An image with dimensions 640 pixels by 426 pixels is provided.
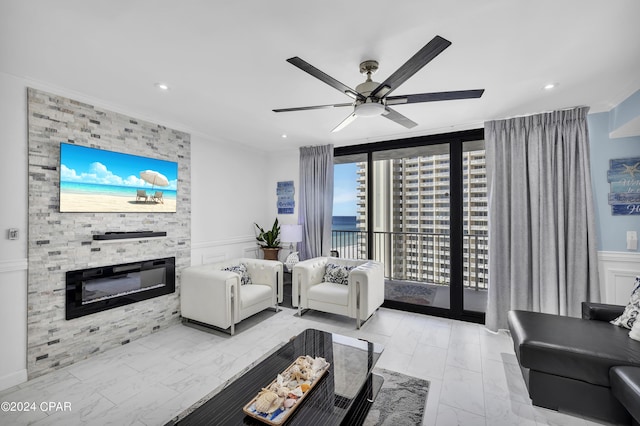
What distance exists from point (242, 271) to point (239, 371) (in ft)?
5.18

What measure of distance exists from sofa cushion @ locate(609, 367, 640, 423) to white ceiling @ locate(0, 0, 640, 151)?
6.90 ft

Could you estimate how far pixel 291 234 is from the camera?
4.49 metres

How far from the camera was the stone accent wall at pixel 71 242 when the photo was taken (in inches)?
96.3

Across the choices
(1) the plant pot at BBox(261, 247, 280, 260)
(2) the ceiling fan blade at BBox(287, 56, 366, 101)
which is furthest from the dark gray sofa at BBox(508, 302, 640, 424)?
(1) the plant pot at BBox(261, 247, 280, 260)

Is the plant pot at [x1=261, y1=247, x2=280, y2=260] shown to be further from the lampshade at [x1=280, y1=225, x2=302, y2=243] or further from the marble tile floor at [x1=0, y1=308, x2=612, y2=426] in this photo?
the marble tile floor at [x1=0, y1=308, x2=612, y2=426]

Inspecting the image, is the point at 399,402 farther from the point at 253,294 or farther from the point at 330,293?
the point at 253,294

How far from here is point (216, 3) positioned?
1516mm

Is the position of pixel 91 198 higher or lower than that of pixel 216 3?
lower

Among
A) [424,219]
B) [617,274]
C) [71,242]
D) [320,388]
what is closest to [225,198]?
[71,242]

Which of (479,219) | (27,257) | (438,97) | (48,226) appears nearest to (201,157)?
(48,226)

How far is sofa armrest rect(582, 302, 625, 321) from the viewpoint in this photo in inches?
93.5

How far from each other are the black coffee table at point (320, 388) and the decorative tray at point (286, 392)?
0.12 ft

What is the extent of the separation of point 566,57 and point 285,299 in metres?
4.25

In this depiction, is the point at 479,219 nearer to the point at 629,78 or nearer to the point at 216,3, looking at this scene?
the point at 629,78
